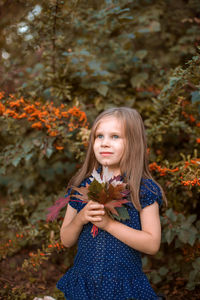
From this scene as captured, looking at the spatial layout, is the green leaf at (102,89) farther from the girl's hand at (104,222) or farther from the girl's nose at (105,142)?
the girl's hand at (104,222)

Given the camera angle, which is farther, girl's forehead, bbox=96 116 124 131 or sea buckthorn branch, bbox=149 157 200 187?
sea buckthorn branch, bbox=149 157 200 187

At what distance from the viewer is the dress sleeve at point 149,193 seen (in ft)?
5.34

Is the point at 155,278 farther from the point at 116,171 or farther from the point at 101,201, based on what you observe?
the point at 101,201

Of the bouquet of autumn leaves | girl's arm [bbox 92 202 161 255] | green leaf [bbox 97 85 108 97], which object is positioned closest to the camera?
the bouquet of autumn leaves

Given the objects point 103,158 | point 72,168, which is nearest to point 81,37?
point 72,168

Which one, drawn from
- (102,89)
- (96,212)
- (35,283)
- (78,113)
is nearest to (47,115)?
(78,113)

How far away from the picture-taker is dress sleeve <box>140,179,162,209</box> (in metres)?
1.63

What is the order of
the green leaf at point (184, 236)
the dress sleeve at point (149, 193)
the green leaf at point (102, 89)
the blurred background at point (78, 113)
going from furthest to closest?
the green leaf at point (102, 89) < the blurred background at point (78, 113) < the green leaf at point (184, 236) < the dress sleeve at point (149, 193)

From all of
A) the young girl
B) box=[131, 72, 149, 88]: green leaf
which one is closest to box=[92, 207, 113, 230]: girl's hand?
the young girl

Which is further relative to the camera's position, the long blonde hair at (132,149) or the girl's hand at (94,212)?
the long blonde hair at (132,149)

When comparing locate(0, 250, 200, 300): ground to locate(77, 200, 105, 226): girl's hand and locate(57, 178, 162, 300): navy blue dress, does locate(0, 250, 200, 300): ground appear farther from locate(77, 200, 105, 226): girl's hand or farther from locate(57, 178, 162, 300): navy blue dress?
locate(77, 200, 105, 226): girl's hand

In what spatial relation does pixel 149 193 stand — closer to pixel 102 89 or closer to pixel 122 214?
pixel 122 214

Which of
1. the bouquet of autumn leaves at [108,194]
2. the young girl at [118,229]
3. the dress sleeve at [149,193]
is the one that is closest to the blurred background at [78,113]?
the dress sleeve at [149,193]

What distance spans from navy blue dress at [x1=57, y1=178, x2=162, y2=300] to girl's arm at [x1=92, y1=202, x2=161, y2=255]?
0.24 feet
